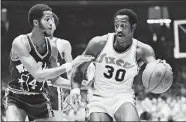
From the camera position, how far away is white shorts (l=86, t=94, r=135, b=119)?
3.74 meters

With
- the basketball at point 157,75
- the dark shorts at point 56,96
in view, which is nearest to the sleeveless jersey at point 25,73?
the dark shorts at point 56,96

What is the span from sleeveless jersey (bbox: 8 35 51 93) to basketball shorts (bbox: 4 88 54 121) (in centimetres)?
5

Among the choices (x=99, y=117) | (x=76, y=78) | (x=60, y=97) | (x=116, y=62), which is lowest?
(x=99, y=117)

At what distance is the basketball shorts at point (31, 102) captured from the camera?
12.4ft

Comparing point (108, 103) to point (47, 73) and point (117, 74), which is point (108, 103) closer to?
point (117, 74)

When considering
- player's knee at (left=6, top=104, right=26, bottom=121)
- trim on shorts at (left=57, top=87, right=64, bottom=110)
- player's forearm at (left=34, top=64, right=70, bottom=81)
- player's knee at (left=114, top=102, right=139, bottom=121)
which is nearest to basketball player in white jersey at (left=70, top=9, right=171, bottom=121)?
player's knee at (left=114, top=102, right=139, bottom=121)

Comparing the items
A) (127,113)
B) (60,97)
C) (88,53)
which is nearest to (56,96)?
(60,97)

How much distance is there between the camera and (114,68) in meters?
3.88

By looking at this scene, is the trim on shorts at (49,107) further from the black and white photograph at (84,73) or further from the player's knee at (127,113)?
the player's knee at (127,113)

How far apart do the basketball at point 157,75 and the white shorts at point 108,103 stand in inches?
8.4

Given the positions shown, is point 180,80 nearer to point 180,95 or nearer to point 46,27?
point 180,95

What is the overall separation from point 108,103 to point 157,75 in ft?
1.55

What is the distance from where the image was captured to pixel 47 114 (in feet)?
13.0

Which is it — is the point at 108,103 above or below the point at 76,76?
below
